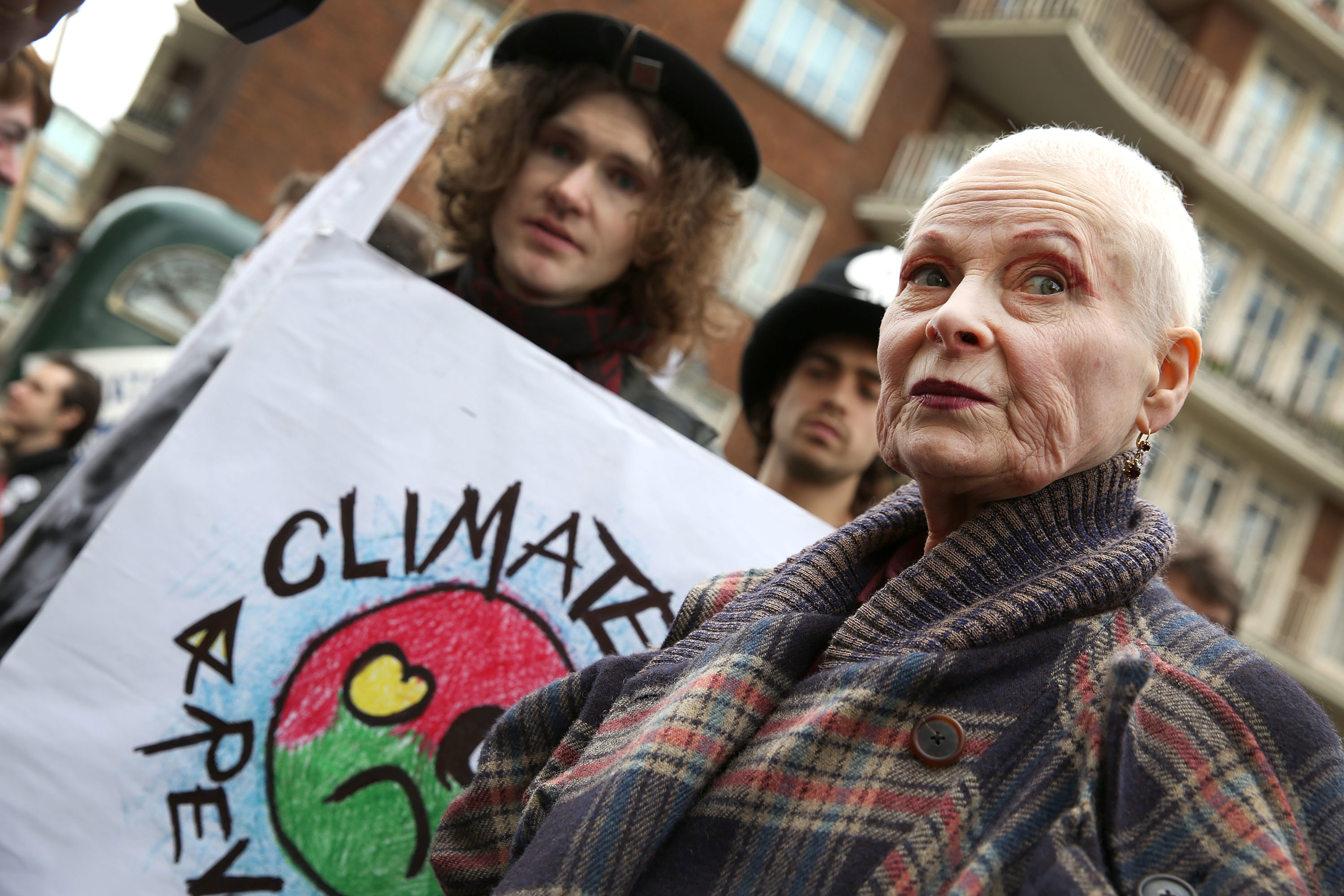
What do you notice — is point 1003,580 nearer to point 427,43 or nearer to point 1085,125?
point 1085,125

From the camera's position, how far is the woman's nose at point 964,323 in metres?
1.17

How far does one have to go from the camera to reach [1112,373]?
116 cm

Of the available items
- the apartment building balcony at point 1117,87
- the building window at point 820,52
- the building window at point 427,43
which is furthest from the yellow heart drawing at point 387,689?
the building window at point 820,52

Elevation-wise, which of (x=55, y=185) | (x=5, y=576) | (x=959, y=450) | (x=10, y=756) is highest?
(x=55, y=185)

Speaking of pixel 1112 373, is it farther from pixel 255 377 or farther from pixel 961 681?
pixel 255 377

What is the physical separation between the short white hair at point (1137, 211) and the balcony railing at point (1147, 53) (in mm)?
13536

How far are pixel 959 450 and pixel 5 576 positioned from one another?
179 cm

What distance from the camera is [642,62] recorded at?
2342 millimetres

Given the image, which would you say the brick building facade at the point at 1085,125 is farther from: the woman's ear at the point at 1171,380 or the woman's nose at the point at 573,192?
the woman's ear at the point at 1171,380

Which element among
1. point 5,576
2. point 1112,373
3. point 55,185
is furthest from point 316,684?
point 55,185

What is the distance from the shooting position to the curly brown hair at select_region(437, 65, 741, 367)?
94.2 inches

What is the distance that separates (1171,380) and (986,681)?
425 millimetres

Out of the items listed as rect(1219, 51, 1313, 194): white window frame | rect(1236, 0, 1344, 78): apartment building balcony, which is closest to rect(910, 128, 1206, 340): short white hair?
rect(1219, 51, 1313, 194): white window frame

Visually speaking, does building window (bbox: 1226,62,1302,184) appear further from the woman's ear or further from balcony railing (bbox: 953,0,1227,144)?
the woman's ear
